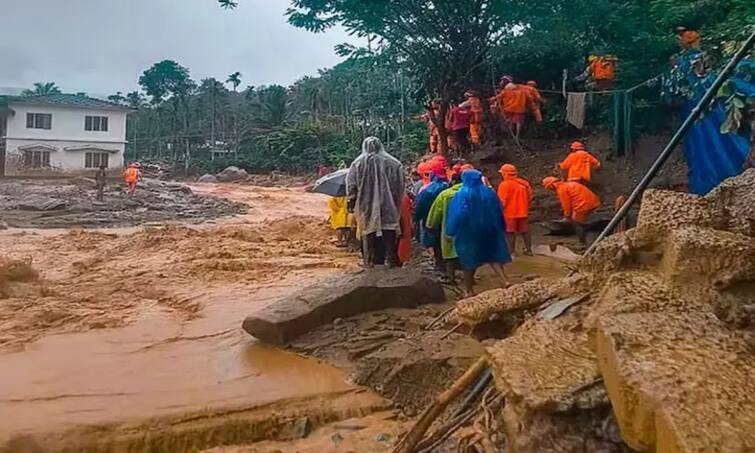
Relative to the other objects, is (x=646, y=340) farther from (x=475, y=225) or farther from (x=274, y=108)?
(x=274, y=108)

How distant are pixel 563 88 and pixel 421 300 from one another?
8.88 m

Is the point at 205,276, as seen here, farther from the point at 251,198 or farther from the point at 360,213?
the point at 251,198

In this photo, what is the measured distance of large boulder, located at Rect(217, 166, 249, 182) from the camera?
1555 inches

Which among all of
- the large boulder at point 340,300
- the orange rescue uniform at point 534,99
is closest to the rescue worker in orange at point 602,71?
the orange rescue uniform at point 534,99

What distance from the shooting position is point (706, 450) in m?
1.89

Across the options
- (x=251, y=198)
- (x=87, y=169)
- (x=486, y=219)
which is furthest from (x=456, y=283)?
(x=87, y=169)

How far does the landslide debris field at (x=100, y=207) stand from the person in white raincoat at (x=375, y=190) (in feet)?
39.6

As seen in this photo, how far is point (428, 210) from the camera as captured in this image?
8.55 m

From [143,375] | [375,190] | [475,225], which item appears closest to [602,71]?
[375,190]

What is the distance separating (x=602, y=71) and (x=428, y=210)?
5.71 meters

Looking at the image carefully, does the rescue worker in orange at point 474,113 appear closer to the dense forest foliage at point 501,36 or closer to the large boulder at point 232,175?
the dense forest foliage at point 501,36

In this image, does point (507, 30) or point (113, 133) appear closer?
point (507, 30)

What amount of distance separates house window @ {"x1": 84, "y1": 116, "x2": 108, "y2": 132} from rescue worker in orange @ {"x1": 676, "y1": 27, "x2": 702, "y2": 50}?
112ft

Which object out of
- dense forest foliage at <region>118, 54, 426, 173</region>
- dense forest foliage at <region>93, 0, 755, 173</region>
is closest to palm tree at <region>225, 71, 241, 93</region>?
dense forest foliage at <region>118, 54, 426, 173</region>
